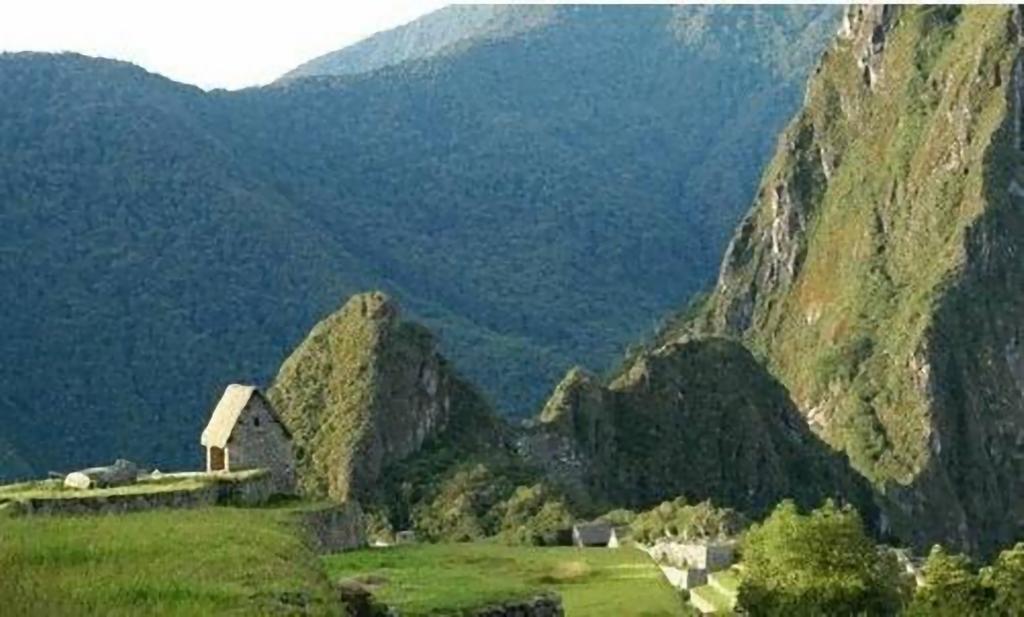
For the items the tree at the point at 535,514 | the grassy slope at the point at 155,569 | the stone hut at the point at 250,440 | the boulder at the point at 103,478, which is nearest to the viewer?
the grassy slope at the point at 155,569

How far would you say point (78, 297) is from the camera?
136500 millimetres

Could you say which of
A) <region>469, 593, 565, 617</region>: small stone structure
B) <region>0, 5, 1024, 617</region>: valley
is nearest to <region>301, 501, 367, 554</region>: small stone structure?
<region>0, 5, 1024, 617</region>: valley

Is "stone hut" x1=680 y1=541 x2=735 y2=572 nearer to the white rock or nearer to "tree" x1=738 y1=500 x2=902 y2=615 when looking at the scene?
"tree" x1=738 y1=500 x2=902 y2=615

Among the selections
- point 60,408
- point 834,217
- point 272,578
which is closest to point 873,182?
point 834,217

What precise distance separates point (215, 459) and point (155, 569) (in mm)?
15492

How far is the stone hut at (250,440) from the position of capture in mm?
27312

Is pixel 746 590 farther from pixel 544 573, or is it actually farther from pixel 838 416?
pixel 838 416

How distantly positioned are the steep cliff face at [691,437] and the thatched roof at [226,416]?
4791 cm

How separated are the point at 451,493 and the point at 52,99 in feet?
392

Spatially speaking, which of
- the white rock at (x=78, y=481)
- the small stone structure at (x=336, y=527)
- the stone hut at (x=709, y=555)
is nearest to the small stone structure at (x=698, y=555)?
the stone hut at (x=709, y=555)

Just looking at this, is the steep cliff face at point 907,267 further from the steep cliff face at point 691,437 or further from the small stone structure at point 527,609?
the small stone structure at point 527,609

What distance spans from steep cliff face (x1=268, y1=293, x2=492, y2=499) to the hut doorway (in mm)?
36032

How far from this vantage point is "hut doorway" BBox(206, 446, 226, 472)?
27.5 meters

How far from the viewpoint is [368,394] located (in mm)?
67750
